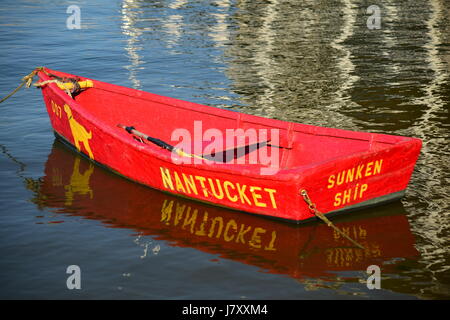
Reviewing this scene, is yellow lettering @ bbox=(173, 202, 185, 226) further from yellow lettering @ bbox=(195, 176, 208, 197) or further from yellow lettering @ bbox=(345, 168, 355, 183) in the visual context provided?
yellow lettering @ bbox=(345, 168, 355, 183)

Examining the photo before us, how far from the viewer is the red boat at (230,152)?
890 cm

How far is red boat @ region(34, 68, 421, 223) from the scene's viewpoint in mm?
8898

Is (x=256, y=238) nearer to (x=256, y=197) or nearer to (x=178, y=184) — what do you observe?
(x=256, y=197)

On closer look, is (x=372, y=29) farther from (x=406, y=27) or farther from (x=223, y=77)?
(x=223, y=77)

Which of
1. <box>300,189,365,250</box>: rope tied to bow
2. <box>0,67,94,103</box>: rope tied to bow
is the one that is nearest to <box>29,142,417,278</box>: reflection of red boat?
<box>300,189,365,250</box>: rope tied to bow

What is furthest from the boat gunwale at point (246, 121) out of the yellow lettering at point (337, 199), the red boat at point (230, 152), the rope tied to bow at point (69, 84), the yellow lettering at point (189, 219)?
the yellow lettering at point (189, 219)

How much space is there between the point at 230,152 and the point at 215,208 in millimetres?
1316

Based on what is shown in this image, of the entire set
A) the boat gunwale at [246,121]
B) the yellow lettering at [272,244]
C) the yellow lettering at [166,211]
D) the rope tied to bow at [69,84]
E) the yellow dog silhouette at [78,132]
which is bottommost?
the yellow lettering at [272,244]

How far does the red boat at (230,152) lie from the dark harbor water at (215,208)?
324 millimetres

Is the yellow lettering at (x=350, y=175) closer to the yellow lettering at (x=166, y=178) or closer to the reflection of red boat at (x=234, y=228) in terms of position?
the reflection of red boat at (x=234, y=228)

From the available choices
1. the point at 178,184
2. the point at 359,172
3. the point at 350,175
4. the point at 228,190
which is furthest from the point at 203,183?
the point at 359,172

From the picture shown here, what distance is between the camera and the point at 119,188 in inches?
420

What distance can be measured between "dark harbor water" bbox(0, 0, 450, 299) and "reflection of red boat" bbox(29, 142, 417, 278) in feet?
0.08

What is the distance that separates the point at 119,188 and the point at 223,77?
24.3 ft
